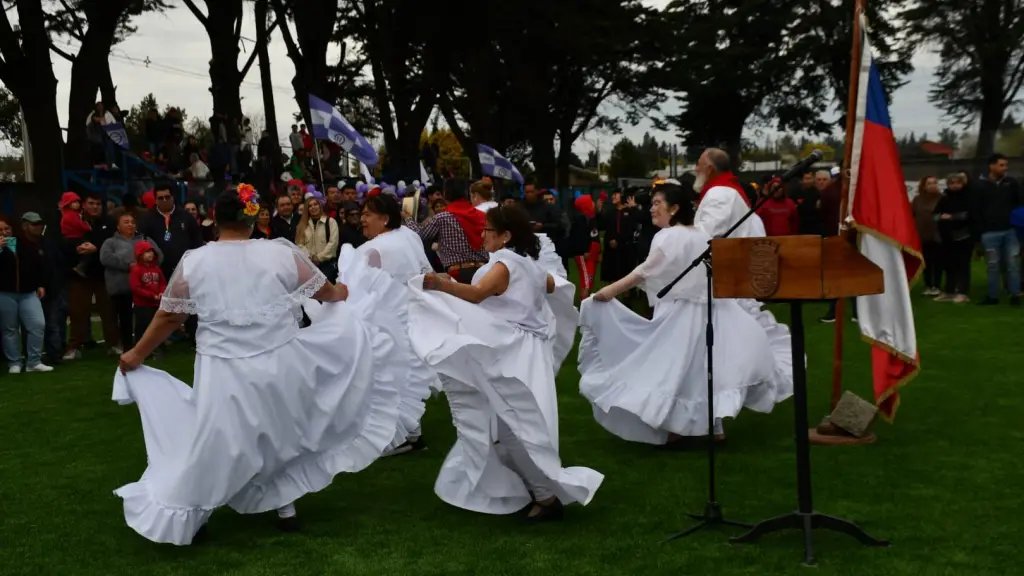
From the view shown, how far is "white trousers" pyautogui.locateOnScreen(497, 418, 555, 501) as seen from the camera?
609 centimetres

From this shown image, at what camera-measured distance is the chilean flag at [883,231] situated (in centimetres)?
659

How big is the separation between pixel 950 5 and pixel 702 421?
111ft

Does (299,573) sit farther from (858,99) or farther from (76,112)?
(76,112)

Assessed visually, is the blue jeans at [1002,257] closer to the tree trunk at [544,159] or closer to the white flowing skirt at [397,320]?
the white flowing skirt at [397,320]

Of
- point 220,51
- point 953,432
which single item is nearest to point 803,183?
point 953,432

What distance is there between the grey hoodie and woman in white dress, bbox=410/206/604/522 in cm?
799

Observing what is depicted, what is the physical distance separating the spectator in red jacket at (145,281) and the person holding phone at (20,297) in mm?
1012

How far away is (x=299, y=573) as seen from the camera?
217 inches

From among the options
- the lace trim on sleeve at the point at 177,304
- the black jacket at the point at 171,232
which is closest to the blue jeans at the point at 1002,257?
the black jacket at the point at 171,232

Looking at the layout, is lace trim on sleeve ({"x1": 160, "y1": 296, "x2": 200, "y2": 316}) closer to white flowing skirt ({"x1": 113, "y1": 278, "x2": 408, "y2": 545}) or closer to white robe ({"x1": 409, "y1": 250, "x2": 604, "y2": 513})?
white flowing skirt ({"x1": 113, "y1": 278, "x2": 408, "y2": 545})

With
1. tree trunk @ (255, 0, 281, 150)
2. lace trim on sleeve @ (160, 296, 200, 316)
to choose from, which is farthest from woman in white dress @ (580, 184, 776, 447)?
tree trunk @ (255, 0, 281, 150)

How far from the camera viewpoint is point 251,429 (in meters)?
5.87

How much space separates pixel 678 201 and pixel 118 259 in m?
7.83

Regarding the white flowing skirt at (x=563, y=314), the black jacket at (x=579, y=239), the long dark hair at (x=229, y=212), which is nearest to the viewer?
the long dark hair at (x=229, y=212)
